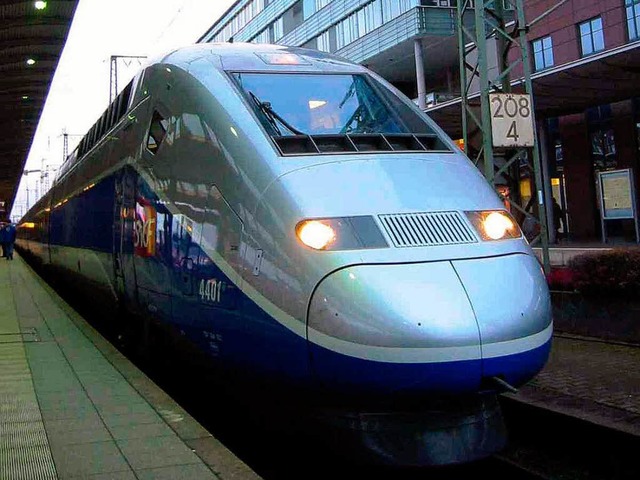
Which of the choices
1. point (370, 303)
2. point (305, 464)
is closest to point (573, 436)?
point (305, 464)

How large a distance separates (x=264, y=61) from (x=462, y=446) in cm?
322

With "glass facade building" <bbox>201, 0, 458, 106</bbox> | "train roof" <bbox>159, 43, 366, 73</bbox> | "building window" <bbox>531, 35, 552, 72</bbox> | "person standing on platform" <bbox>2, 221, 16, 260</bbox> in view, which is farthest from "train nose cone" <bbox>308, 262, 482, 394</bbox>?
"person standing on platform" <bbox>2, 221, 16, 260</bbox>

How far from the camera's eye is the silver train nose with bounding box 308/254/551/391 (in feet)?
10.5

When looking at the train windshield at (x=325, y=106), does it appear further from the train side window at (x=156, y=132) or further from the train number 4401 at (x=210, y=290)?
the train number 4401 at (x=210, y=290)

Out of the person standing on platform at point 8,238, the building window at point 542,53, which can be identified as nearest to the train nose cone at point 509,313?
the building window at point 542,53

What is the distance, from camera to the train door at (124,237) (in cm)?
605

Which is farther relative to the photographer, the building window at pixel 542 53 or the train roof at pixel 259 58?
the building window at pixel 542 53

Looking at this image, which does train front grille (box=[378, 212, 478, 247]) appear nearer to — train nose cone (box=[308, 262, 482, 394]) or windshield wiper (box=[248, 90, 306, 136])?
train nose cone (box=[308, 262, 482, 394])

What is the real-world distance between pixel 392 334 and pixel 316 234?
71 centimetres

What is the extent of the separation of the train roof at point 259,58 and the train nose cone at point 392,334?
231 cm

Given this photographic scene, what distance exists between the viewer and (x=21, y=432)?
4055mm

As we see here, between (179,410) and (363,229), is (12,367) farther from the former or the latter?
(363,229)

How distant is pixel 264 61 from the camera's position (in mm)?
5121

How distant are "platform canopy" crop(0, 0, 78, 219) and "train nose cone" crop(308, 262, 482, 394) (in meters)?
14.8
